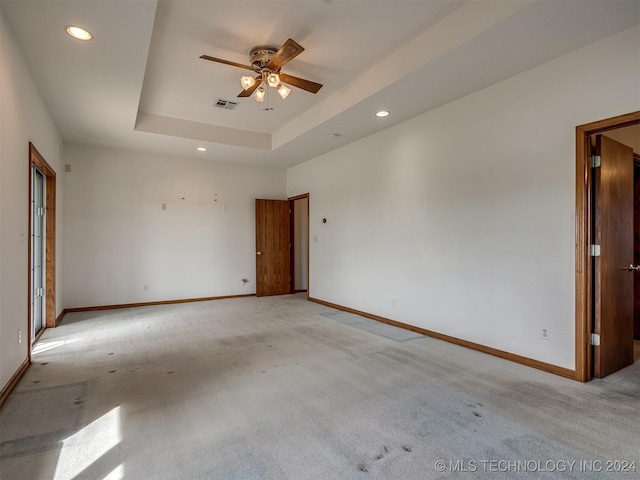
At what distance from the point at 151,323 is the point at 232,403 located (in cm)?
303

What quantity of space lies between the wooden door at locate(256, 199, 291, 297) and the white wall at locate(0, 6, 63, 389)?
4240 millimetres

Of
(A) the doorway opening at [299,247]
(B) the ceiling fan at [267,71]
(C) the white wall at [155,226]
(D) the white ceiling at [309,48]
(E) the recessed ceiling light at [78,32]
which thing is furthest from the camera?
(A) the doorway opening at [299,247]

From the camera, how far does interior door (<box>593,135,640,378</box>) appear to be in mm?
2947

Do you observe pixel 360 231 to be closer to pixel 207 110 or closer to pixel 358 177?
pixel 358 177

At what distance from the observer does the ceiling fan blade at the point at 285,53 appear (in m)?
2.78

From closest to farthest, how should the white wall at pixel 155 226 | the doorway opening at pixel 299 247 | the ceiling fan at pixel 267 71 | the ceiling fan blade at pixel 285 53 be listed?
the ceiling fan blade at pixel 285 53 < the ceiling fan at pixel 267 71 < the white wall at pixel 155 226 < the doorway opening at pixel 299 247

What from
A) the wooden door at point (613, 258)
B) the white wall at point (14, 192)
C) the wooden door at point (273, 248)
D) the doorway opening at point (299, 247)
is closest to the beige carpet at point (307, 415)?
the wooden door at point (613, 258)

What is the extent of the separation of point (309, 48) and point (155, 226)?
456 centimetres

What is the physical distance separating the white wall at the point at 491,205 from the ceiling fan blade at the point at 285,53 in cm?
159

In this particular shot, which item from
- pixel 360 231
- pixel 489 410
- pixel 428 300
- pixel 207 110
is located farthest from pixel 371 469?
pixel 207 110

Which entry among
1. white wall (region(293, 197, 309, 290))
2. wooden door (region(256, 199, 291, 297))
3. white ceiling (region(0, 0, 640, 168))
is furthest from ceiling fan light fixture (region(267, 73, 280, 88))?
white wall (region(293, 197, 309, 290))

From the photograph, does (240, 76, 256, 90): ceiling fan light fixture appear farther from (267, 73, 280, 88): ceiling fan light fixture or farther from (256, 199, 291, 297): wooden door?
(256, 199, 291, 297): wooden door

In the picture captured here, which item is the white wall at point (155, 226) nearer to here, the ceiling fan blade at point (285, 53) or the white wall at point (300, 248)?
the white wall at point (300, 248)

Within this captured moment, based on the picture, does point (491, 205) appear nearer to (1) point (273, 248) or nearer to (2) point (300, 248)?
(1) point (273, 248)
